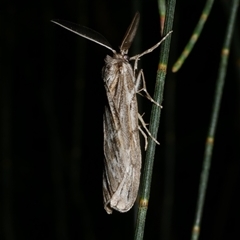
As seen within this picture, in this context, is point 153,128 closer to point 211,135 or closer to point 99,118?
point 211,135

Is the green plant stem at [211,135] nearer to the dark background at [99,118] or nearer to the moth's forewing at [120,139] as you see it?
the moth's forewing at [120,139]

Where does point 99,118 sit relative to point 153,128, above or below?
below

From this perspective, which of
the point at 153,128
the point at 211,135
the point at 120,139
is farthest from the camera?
the point at 211,135

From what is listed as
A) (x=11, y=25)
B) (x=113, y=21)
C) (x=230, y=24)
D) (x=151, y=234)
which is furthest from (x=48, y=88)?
(x=230, y=24)

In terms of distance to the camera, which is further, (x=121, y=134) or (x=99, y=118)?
(x=99, y=118)

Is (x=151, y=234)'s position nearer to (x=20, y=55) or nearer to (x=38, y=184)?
(x=38, y=184)

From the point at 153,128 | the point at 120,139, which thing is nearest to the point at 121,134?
the point at 120,139

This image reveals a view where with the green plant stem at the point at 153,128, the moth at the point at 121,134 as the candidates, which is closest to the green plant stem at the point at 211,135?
the moth at the point at 121,134
